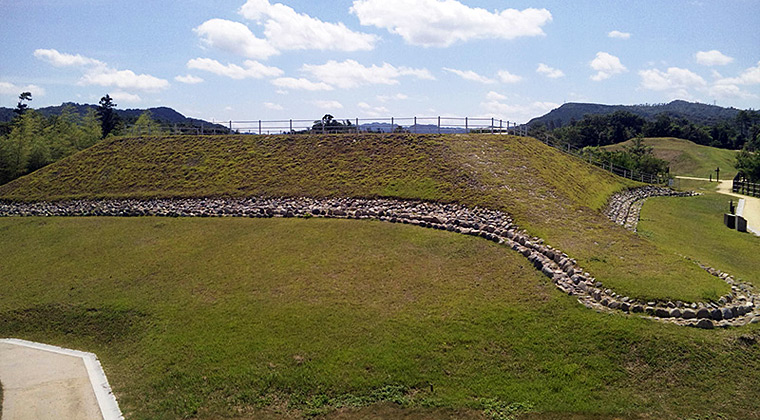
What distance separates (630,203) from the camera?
43.1m

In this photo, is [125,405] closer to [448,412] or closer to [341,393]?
[341,393]

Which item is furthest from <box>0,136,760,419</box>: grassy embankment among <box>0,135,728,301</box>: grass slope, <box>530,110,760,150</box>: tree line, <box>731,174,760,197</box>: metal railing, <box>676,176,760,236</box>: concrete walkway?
<box>530,110,760,150</box>: tree line

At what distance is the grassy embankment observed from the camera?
Result: 41.5 ft

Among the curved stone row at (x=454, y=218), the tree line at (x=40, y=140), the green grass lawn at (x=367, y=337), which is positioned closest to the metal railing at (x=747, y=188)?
the curved stone row at (x=454, y=218)

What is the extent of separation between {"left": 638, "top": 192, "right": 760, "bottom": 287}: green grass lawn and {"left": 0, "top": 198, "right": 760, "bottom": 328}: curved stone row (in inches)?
286

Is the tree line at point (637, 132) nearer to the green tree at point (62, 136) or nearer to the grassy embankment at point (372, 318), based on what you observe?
the green tree at point (62, 136)

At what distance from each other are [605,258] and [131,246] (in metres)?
23.9

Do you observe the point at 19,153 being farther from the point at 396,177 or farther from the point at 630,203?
the point at 630,203

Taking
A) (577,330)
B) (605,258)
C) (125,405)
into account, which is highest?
Result: (605,258)

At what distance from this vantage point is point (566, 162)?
42875 millimetres

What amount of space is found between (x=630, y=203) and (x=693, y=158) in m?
69.1

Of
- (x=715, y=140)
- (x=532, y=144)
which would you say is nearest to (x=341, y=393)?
(x=532, y=144)

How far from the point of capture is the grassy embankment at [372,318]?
12.7m

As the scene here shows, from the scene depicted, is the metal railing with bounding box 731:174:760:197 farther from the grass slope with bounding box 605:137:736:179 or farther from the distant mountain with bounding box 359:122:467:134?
the distant mountain with bounding box 359:122:467:134
